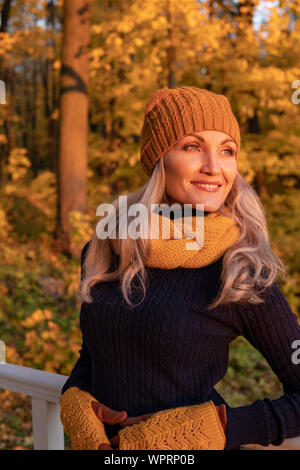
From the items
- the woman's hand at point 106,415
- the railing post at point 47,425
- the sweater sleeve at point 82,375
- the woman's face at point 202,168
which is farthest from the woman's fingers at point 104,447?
the woman's face at point 202,168

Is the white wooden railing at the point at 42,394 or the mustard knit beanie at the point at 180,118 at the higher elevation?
the mustard knit beanie at the point at 180,118

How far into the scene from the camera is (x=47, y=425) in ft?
7.03

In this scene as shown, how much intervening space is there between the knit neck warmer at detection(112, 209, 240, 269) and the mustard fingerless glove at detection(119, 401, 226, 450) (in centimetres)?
49

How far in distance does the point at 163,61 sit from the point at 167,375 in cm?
793

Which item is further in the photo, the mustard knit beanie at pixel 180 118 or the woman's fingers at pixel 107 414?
the mustard knit beanie at pixel 180 118

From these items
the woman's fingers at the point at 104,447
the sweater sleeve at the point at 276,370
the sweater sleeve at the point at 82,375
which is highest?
the sweater sleeve at the point at 276,370

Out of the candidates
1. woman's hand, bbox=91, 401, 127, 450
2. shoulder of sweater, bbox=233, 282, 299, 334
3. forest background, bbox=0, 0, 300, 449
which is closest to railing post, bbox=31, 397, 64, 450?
woman's hand, bbox=91, 401, 127, 450

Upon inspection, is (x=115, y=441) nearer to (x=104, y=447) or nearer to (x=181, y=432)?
(x=104, y=447)

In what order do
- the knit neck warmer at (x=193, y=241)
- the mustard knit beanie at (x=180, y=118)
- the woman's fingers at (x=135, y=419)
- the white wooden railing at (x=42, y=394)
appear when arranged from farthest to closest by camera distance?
the white wooden railing at (x=42, y=394) → the mustard knit beanie at (x=180, y=118) → the knit neck warmer at (x=193, y=241) → the woman's fingers at (x=135, y=419)

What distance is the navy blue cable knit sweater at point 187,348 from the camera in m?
1.54

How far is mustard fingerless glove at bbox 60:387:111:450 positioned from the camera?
5.30ft

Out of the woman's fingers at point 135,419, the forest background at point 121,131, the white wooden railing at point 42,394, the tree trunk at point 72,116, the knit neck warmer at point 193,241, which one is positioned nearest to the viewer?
the woman's fingers at point 135,419

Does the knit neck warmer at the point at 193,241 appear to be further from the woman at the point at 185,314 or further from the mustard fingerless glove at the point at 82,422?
the mustard fingerless glove at the point at 82,422
